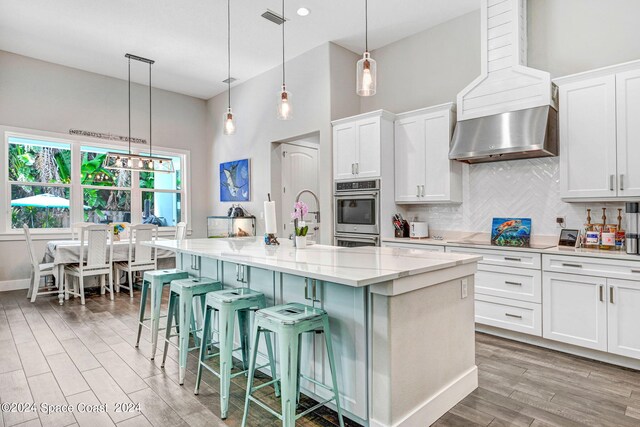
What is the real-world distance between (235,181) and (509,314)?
488 cm

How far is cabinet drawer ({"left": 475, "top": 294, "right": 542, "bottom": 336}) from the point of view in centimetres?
322

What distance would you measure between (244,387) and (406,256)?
1.43 m

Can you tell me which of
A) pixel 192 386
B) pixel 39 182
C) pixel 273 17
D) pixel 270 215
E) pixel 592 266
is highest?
pixel 273 17

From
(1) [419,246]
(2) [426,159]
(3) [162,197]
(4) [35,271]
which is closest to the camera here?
(1) [419,246]

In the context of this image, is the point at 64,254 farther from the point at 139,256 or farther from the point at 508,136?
the point at 508,136

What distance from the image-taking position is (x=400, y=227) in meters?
4.50

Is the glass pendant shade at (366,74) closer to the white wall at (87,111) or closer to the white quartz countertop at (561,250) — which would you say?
the white quartz countertop at (561,250)

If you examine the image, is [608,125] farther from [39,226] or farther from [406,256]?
[39,226]

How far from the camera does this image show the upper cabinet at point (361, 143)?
4.36 m

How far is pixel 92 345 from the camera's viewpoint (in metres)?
3.28

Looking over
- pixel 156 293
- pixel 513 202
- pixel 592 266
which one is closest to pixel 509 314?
pixel 592 266

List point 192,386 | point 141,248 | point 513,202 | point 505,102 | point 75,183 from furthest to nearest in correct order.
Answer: point 75,183
point 141,248
point 513,202
point 505,102
point 192,386

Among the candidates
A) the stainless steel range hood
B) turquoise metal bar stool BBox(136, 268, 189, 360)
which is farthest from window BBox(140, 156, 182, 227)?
the stainless steel range hood

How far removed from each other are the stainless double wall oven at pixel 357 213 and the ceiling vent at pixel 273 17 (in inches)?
81.9
